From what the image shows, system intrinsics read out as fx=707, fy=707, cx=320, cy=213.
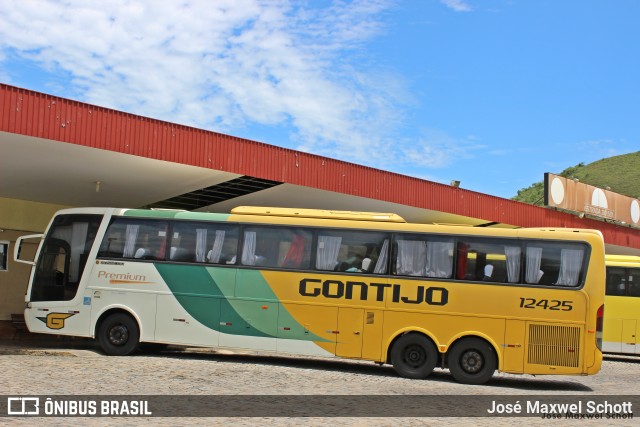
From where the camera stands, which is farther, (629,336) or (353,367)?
(629,336)

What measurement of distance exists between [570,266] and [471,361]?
2.62m

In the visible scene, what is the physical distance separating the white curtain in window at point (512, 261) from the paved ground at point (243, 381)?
213 centimetres

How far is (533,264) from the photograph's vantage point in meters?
13.6

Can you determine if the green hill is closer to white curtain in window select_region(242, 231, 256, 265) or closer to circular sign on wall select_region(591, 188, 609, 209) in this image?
circular sign on wall select_region(591, 188, 609, 209)

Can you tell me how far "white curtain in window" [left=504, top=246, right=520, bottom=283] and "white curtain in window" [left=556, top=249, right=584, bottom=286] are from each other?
791 mm

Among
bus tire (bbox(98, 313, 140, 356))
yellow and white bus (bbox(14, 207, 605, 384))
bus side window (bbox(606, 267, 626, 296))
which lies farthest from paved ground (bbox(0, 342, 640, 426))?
bus side window (bbox(606, 267, 626, 296))

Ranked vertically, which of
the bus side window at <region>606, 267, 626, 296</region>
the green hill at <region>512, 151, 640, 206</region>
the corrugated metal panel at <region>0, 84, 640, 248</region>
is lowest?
the bus side window at <region>606, 267, 626, 296</region>

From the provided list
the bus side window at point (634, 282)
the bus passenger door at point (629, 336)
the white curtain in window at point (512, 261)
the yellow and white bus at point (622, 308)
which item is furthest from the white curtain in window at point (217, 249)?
the bus side window at point (634, 282)

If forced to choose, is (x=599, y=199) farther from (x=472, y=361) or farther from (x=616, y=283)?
(x=472, y=361)

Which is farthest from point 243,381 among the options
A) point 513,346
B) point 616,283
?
point 616,283

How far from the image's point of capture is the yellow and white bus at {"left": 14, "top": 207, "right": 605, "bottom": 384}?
44.1 feet

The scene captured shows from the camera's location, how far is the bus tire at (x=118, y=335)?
568 inches

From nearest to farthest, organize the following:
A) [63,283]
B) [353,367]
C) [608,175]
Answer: [63,283]
[353,367]
[608,175]

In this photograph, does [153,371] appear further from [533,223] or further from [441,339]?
[533,223]
